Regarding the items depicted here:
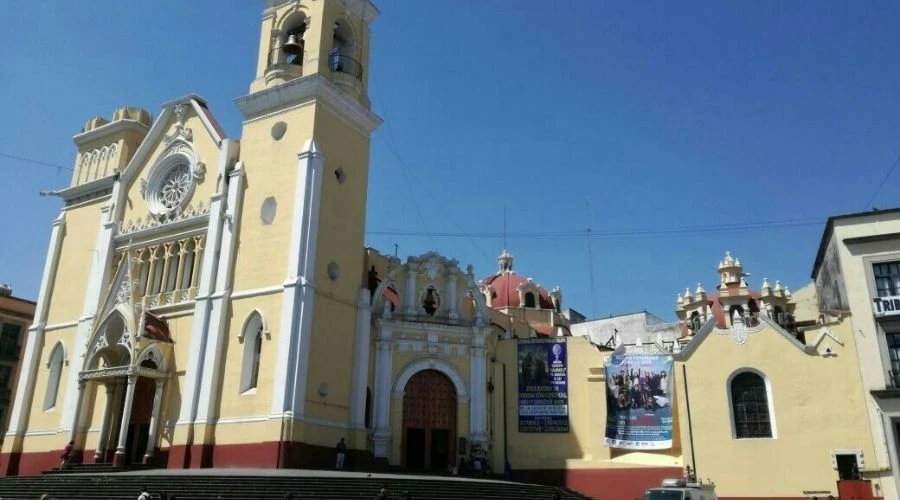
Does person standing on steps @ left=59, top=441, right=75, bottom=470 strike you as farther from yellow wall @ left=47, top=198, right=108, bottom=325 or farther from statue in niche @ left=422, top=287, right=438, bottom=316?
statue in niche @ left=422, top=287, right=438, bottom=316

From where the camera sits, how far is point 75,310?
3155 cm

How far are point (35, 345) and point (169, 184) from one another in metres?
8.98

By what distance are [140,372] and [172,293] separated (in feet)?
11.7

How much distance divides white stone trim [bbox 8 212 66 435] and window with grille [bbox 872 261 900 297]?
106ft

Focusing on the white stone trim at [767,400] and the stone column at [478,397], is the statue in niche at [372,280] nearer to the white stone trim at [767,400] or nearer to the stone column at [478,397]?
the stone column at [478,397]

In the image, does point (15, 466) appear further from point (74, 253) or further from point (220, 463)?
point (220, 463)

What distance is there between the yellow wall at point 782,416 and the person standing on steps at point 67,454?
21797 millimetres

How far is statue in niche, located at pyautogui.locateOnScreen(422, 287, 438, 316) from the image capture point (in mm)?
29531

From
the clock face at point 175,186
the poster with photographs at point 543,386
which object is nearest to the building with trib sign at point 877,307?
the poster with photographs at point 543,386

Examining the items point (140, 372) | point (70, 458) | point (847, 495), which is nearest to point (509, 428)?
point (847, 495)

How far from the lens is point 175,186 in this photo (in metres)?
30.4

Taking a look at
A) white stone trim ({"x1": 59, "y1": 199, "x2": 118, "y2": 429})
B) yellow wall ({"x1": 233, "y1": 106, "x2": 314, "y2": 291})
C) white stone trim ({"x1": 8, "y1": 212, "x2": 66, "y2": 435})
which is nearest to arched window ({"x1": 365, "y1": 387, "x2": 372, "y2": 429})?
yellow wall ({"x1": 233, "y1": 106, "x2": 314, "y2": 291})

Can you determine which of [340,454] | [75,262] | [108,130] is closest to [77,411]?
[75,262]

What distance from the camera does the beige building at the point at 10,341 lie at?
1603 inches
